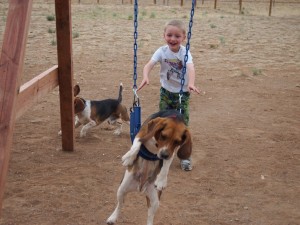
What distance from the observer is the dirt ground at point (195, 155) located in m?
4.06

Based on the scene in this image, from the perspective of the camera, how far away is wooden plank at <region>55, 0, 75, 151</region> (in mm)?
4926

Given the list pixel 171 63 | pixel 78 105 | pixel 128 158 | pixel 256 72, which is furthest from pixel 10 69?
pixel 256 72

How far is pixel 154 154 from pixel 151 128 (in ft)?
0.80

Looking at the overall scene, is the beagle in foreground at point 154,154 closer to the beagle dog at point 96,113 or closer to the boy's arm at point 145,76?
the boy's arm at point 145,76

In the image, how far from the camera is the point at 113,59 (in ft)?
35.2

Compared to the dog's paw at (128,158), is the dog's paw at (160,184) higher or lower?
lower

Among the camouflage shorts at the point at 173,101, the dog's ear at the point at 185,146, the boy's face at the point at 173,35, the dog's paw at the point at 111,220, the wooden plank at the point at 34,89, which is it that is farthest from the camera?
the camouflage shorts at the point at 173,101

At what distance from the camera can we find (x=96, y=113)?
6.05m

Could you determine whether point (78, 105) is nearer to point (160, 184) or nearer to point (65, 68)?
point (65, 68)

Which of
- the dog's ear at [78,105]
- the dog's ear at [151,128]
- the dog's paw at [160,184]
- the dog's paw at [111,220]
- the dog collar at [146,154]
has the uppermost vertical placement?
the dog's ear at [151,128]

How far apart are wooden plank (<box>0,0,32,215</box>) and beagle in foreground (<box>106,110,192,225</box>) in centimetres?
79

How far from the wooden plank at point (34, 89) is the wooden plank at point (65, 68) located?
0.10 m

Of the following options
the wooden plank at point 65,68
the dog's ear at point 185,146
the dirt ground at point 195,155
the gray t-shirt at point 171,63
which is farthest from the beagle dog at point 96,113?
the dog's ear at point 185,146

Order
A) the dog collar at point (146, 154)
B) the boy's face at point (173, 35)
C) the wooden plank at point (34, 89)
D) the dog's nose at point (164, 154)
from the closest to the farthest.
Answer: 1. the dog's nose at point (164, 154)
2. the dog collar at point (146, 154)
3. the wooden plank at point (34, 89)
4. the boy's face at point (173, 35)
